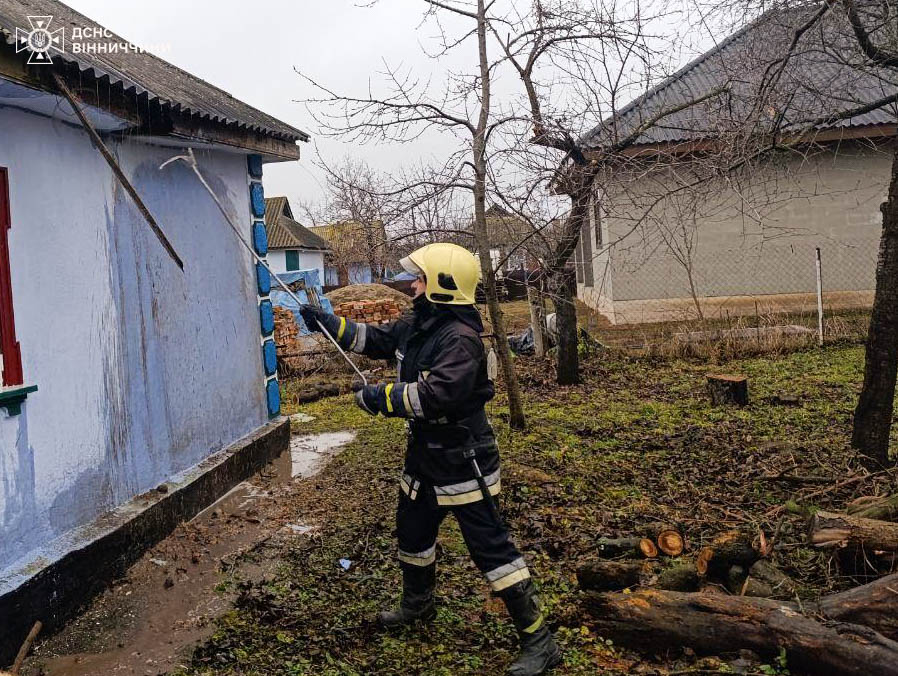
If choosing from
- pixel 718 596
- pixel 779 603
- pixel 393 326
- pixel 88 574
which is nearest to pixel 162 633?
pixel 88 574

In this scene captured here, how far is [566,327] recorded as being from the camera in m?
10.4

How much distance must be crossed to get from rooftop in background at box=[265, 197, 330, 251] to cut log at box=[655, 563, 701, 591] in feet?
103

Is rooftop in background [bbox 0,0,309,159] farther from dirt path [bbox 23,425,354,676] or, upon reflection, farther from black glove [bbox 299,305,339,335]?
dirt path [bbox 23,425,354,676]

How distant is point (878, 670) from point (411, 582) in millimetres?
2088

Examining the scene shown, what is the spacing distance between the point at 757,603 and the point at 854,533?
0.71m

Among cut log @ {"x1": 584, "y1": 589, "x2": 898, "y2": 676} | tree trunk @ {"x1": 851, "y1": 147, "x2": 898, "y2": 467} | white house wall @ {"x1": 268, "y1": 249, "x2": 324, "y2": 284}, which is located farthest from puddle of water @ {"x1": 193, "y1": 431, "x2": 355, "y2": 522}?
white house wall @ {"x1": 268, "y1": 249, "x2": 324, "y2": 284}

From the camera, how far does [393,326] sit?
413cm

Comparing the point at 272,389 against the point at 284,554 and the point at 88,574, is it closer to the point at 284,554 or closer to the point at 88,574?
the point at 284,554

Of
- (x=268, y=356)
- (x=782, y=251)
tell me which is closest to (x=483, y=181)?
(x=268, y=356)

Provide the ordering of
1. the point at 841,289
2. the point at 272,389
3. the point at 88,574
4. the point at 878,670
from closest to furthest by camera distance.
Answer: the point at 878,670 < the point at 88,574 < the point at 272,389 < the point at 841,289

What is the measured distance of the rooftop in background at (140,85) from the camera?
3824 millimetres

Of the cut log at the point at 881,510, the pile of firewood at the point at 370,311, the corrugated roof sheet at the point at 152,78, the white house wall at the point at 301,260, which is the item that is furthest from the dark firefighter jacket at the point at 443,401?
the white house wall at the point at 301,260

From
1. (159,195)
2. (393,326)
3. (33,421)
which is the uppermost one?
(159,195)

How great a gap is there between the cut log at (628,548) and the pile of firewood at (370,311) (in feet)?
41.8
